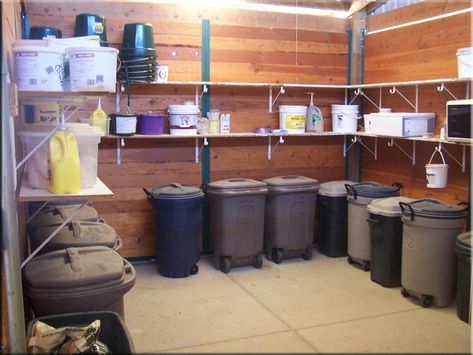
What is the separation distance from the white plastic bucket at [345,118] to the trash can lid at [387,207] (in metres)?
1.20

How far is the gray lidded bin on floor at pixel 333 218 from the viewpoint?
509 cm

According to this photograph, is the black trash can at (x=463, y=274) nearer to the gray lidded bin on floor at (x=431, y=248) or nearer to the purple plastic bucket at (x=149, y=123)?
the gray lidded bin on floor at (x=431, y=248)

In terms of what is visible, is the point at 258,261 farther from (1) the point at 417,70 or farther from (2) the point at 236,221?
(1) the point at 417,70

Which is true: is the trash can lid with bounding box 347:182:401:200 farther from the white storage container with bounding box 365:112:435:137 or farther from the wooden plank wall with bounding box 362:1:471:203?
the white storage container with bounding box 365:112:435:137

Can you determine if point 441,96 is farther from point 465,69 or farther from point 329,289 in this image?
point 329,289

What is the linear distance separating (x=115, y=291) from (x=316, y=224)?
130 inches

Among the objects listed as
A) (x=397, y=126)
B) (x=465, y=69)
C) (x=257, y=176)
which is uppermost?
(x=465, y=69)

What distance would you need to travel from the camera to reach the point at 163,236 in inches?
181

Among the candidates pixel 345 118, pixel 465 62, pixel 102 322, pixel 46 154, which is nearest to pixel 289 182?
pixel 345 118

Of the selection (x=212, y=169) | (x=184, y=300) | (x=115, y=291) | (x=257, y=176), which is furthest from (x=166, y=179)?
(x=115, y=291)

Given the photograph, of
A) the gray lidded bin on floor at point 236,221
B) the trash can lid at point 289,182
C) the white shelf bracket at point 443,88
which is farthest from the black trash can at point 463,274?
the gray lidded bin on floor at point 236,221

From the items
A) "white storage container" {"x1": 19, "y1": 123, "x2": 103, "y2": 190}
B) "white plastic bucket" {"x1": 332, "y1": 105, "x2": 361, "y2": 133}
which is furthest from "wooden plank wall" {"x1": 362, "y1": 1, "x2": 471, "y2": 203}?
"white storage container" {"x1": 19, "y1": 123, "x2": 103, "y2": 190}

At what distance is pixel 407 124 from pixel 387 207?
75cm

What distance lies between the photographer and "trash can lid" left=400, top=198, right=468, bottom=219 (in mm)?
3746
